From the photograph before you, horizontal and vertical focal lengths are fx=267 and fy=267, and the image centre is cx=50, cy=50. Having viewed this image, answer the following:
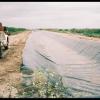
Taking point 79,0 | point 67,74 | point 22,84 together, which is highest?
point 79,0

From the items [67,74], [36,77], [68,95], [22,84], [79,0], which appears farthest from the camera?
[67,74]

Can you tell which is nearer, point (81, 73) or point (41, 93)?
point (41, 93)

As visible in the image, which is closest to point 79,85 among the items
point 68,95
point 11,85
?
point 68,95

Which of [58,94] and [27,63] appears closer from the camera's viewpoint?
[58,94]

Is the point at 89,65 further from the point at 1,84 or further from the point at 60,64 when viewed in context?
the point at 1,84

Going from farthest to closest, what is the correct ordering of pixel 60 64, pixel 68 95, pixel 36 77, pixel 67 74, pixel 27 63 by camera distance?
1. pixel 60 64
2. pixel 27 63
3. pixel 67 74
4. pixel 36 77
5. pixel 68 95

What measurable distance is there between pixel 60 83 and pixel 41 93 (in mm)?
1104

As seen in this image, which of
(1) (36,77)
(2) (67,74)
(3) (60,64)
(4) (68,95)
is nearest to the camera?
(4) (68,95)

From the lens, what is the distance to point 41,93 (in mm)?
5555

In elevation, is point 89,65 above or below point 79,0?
below

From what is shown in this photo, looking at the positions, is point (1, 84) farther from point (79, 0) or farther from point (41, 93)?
point (79, 0)

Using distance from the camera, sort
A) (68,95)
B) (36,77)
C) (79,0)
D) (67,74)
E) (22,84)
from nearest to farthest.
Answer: (79,0), (68,95), (22,84), (36,77), (67,74)

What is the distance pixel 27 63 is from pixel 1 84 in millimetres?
2817

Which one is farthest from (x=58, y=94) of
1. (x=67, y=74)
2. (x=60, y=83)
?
(x=67, y=74)
